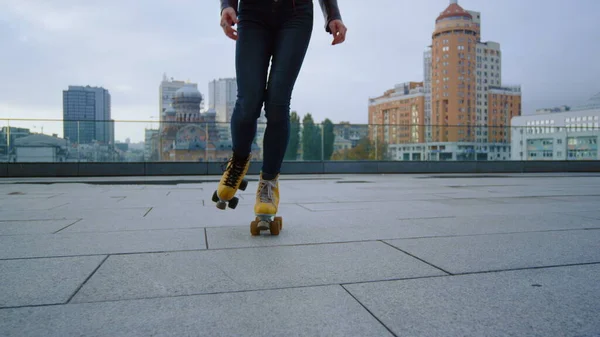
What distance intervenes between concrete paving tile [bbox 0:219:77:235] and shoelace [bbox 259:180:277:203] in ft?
4.08

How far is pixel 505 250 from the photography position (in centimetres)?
193

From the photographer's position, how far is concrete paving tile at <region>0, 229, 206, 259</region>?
193 centimetres

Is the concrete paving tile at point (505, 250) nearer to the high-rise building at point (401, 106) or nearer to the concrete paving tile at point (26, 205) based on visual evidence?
the concrete paving tile at point (26, 205)

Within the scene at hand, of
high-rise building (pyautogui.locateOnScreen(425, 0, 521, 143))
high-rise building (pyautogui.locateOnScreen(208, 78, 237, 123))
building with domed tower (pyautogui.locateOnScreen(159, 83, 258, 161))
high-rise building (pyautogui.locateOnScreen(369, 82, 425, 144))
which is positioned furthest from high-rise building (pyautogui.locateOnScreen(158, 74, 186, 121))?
building with domed tower (pyautogui.locateOnScreen(159, 83, 258, 161))

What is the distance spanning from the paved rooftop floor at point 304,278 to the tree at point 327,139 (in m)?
10.2

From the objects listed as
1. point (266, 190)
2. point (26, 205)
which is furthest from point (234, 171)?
point (26, 205)

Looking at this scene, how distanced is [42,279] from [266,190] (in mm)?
1264

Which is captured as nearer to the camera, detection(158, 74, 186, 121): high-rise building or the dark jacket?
the dark jacket

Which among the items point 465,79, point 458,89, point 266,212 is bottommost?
point 266,212

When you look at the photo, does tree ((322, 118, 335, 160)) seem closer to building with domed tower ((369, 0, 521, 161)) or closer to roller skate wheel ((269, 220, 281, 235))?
roller skate wheel ((269, 220, 281, 235))

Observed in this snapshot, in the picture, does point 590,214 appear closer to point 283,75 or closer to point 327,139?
point 283,75

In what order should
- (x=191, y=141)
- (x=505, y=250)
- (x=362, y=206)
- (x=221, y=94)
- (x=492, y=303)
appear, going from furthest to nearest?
(x=221, y=94), (x=191, y=141), (x=362, y=206), (x=505, y=250), (x=492, y=303)

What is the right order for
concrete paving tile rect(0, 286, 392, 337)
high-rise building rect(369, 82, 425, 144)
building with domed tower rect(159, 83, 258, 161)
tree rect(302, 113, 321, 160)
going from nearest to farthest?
1. concrete paving tile rect(0, 286, 392, 337)
2. building with domed tower rect(159, 83, 258, 161)
3. tree rect(302, 113, 321, 160)
4. high-rise building rect(369, 82, 425, 144)

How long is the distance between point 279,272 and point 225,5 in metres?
1.55
